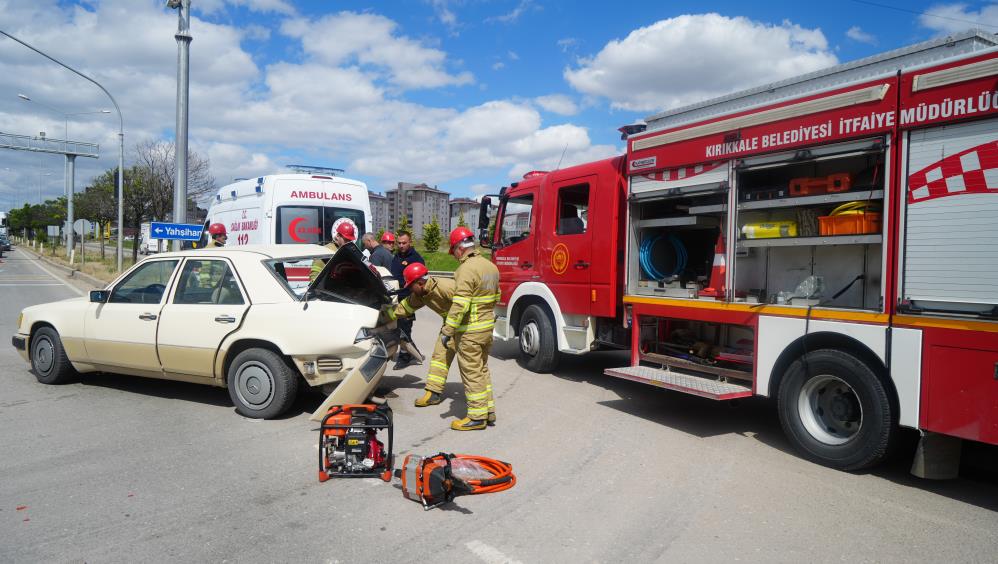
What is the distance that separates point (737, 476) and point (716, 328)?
7.46ft

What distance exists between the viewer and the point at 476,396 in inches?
222

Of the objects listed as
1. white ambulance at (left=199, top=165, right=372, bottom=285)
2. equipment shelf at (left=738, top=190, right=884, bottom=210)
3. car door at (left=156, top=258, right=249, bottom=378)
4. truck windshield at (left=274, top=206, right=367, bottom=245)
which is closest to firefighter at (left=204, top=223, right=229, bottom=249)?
white ambulance at (left=199, top=165, right=372, bottom=285)

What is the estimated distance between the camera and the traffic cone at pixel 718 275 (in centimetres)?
586

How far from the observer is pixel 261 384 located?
5742 millimetres

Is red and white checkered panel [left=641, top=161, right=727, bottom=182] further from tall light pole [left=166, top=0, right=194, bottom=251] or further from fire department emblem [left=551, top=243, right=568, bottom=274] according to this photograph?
tall light pole [left=166, top=0, right=194, bottom=251]

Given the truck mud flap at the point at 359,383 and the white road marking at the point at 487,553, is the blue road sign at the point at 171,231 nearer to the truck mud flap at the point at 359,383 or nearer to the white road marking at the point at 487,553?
the truck mud flap at the point at 359,383

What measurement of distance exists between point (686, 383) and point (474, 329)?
2003mm

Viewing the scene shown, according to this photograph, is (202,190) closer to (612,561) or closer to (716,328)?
(716,328)

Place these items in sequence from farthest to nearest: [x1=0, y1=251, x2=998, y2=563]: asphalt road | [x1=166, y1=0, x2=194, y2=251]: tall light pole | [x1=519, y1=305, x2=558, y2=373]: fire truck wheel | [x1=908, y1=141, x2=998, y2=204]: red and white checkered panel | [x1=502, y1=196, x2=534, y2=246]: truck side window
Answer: [x1=166, y1=0, x2=194, y2=251]: tall light pole, [x1=502, y1=196, x2=534, y2=246]: truck side window, [x1=519, y1=305, x2=558, y2=373]: fire truck wheel, [x1=908, y1=141, x2=998, y2=204]: red and white checkered panel, [x1=0, y1=251, x2=998, y2=563]: asphalt road

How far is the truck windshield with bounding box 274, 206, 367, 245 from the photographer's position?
10297 millimetres

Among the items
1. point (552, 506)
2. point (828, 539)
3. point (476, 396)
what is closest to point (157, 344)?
point (476, 396)

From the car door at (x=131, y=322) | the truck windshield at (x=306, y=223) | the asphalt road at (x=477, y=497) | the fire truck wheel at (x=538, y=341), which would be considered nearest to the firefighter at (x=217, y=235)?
the truck windshield at (x=306, y=223)

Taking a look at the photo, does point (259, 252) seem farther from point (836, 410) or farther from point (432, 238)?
point (432, 238)

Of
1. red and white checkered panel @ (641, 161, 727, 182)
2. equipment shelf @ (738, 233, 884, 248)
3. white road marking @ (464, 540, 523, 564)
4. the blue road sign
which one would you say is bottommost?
white road marking @ (464, 540, 523, 564)
